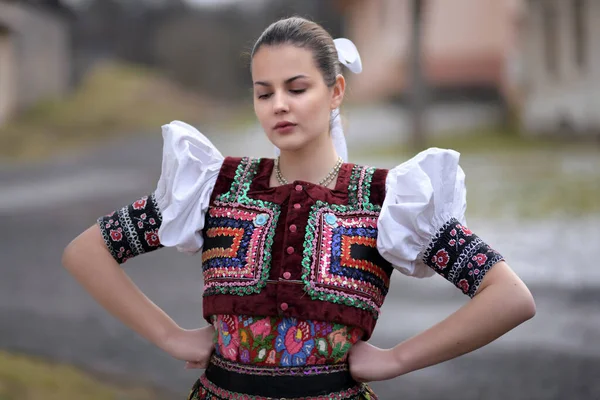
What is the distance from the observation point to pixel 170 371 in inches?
116

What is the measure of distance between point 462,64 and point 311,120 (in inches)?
239

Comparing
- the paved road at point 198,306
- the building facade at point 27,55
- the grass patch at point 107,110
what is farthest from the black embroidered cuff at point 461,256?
the grass patch at point 107,110

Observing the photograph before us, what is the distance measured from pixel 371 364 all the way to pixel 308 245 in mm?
199

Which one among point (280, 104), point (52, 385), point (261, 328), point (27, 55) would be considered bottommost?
point (52, 385)

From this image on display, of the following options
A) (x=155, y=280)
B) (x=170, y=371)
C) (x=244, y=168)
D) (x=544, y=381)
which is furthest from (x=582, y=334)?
(x=244, y=168)

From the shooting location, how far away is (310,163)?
1200 millimetres

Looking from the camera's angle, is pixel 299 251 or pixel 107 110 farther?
pixel 107 110

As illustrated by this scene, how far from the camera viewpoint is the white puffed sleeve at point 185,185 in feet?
3.83

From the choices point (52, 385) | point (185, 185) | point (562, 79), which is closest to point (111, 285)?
point (185, 185)

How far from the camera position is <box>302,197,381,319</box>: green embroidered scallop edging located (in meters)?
1.10

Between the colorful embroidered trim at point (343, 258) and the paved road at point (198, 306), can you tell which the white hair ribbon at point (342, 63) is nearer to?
the colorful embroidered trim at point (343, 258)

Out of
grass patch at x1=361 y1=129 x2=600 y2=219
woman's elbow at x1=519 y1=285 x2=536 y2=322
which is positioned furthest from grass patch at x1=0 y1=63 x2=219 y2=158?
woman's elbow at x1=519 y1=285 x2=536 y2=322

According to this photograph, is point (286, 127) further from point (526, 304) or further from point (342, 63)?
point (526, 304)

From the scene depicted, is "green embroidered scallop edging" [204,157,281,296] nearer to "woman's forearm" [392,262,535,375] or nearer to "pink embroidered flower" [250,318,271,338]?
"pink embroidered flower" [250,318,271,338]
